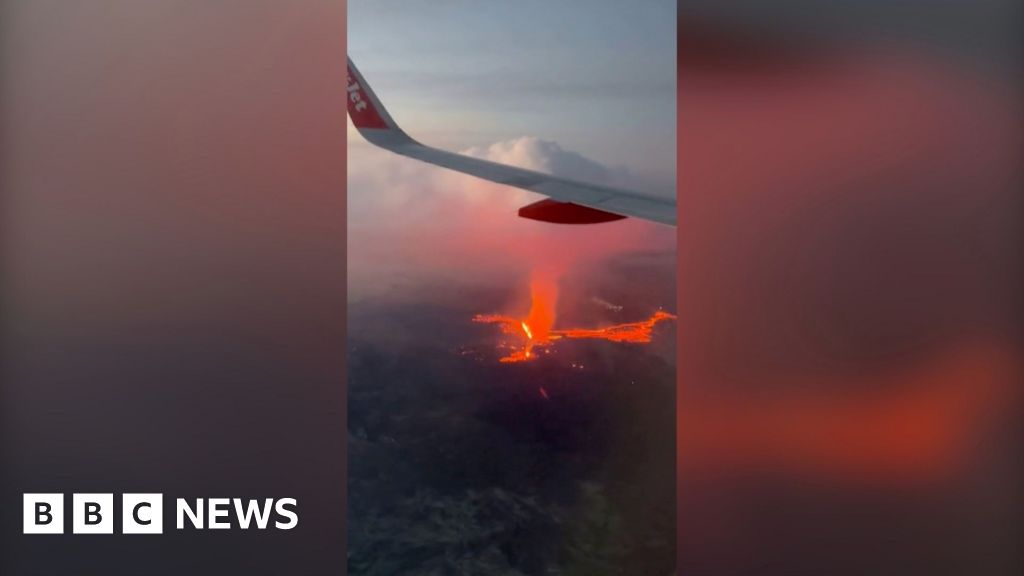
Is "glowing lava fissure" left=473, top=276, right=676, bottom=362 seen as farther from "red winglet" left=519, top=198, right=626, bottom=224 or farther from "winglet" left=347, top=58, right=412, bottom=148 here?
"winglet" left=347, top=58, right=412, bottom=148

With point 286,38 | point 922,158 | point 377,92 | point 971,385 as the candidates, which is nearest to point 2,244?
point 286,38

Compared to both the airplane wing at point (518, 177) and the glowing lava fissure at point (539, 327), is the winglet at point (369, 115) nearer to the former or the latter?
the airplane wing at point (518, 177)

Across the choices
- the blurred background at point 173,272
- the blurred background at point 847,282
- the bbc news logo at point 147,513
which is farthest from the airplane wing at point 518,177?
the bbc news logo at point 147,513

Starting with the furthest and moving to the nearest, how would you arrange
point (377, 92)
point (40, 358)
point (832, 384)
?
1. point (377, 92)
2. point (832, 384)
3. point (40, 358)

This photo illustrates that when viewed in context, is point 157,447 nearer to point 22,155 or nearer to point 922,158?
point 22,155

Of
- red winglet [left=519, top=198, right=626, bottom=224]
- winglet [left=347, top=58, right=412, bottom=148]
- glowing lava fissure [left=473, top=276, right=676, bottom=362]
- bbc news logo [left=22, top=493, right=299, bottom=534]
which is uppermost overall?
winglet [left=347, top=58, right=412, bottom=148]

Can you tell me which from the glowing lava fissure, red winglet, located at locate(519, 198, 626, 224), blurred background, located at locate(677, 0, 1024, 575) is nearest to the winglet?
red winglet, located at locate(519, 198, 626, 224)
